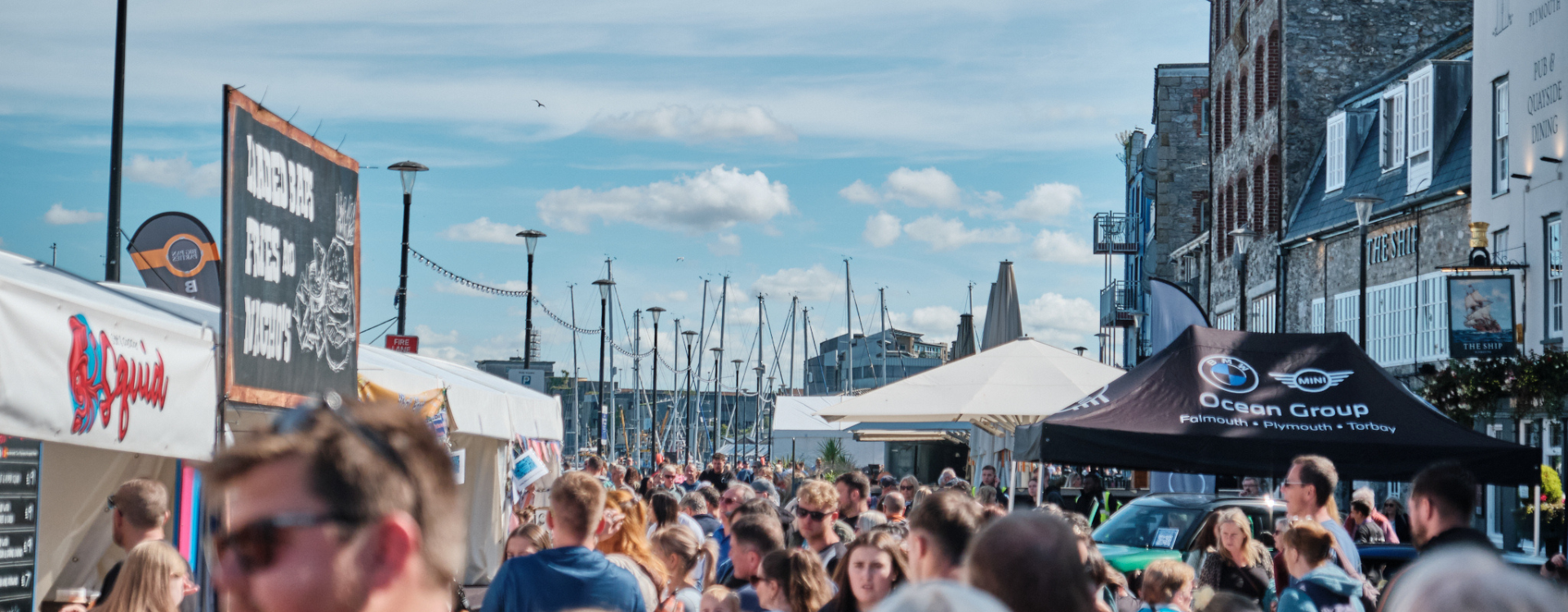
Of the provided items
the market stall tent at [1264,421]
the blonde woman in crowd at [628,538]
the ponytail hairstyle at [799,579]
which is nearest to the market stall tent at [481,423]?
the blonde woman in crowd at [628,538]

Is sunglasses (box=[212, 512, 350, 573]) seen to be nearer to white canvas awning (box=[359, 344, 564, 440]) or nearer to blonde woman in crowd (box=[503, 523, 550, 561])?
blonde woman in crowd (box=[503, 523, 550, 561])

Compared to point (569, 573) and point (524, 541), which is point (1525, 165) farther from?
point (569, 573)

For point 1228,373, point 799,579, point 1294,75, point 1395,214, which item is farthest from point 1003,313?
point 799,579

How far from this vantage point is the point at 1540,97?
2011cm

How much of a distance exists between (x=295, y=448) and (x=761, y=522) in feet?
17.2

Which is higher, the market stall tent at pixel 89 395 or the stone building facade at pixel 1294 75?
the stone building facade at pixel 1294 75

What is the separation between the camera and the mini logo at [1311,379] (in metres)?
9.88

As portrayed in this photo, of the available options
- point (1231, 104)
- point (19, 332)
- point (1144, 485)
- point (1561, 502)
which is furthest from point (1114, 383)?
point (1231, 104)

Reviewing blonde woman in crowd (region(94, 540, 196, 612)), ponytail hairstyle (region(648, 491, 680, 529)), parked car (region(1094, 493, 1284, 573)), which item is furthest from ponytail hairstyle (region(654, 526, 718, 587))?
parked car (region(1094, 493, 1284, 573))

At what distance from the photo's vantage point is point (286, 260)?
7.07 m

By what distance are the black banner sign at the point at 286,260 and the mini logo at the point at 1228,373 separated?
592 centimetres

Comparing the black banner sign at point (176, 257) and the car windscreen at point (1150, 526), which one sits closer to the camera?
the black banner sign at point (176, 257)

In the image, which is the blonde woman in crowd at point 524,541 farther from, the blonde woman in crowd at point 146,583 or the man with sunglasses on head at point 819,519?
the blonde woman in crowd at point 146,583

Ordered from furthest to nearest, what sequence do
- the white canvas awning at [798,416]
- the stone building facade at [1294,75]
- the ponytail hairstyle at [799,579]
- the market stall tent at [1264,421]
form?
the white canvas awning at [798,416]
the stone building facade at [1294,75]
the market stall tent at [1264,421]
the ponytail hairstyle at [799,579]
